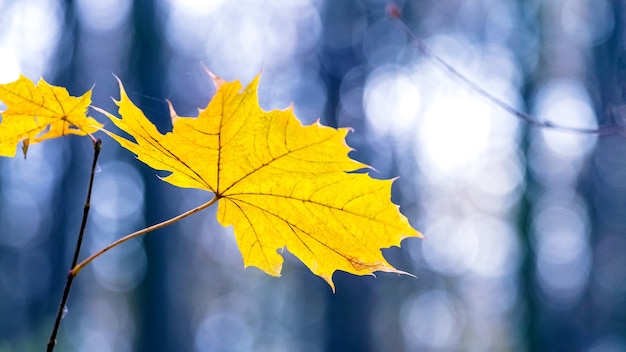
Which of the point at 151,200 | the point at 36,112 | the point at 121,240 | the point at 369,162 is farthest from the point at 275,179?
the point at 151,200

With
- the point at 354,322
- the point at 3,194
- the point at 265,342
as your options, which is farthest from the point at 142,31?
the point at 265,342

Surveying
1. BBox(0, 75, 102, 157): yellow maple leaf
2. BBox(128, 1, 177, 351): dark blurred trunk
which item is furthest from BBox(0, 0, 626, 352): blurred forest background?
BBox(0, 75, 102, 157): yellow maple leaf

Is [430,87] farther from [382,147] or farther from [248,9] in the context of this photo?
[248,9]

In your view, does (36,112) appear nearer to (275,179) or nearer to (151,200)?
(275,179)

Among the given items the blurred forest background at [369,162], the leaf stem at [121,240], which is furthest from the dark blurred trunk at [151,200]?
the leaf stem at [121,240]

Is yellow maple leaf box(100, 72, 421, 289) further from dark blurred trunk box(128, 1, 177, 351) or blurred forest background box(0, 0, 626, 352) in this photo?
dark blurred trunk box(128, 1, 177, 351)
